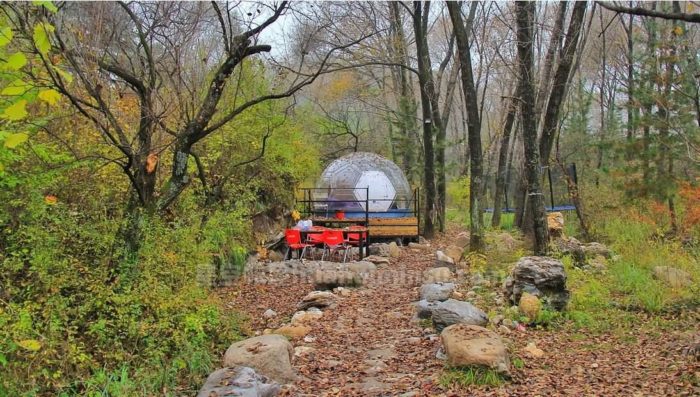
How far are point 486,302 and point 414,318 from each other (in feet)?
3.54

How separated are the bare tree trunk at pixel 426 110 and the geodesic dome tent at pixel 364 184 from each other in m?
1.68

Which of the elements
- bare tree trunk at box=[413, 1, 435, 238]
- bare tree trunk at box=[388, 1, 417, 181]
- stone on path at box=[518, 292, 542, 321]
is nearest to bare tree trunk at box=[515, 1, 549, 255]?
stone on path at box=[518, 292, 542, 321]

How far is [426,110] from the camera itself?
15.5 metres

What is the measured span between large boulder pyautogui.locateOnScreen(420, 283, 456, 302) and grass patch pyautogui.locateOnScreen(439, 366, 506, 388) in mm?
2745

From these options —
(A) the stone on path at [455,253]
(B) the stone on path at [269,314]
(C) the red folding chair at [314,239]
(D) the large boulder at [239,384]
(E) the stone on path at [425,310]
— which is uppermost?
(C) the red folding chair at [314,239]

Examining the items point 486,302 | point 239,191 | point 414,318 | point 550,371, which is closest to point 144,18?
point 239,191

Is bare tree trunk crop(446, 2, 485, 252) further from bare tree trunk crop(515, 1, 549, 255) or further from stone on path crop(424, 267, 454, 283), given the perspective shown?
bare tree trunk crop(515, 1, 549, 255)

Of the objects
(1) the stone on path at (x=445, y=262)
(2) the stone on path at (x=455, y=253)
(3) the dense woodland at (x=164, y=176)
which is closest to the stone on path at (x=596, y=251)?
(3) the dense woodland at (x=164, y=176)

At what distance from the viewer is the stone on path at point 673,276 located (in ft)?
23.1

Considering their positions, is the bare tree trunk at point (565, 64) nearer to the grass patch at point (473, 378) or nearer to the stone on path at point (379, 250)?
the stone on path at point (379, 250)

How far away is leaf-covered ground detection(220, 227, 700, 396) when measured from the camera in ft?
15.0

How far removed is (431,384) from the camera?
4.77m

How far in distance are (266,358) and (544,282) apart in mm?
3650

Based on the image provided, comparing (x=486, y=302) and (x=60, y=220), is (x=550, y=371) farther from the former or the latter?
(x=60, y=220)
